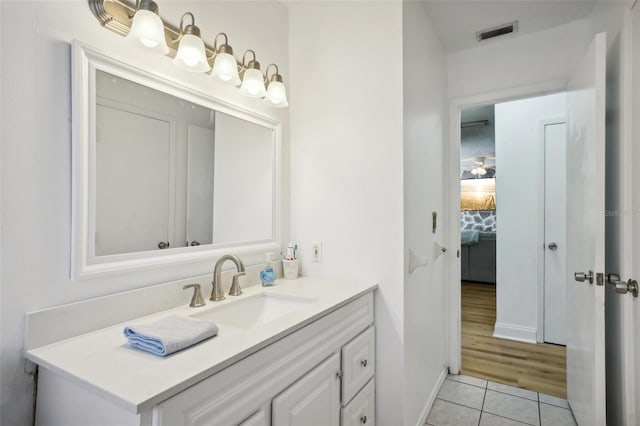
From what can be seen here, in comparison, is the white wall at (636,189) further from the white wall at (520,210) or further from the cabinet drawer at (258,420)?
the white wall at (520,210)

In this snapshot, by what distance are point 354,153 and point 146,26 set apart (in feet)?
3.42

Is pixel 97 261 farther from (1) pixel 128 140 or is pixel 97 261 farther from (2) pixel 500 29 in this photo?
(2) pixel 500 29

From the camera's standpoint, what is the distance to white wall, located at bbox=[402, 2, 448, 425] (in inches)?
66.1

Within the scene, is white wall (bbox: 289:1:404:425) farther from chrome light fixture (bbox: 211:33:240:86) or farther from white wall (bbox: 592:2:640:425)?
white wall (bbox: 592:2:640:425)

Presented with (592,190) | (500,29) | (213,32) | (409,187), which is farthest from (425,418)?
(500,29)

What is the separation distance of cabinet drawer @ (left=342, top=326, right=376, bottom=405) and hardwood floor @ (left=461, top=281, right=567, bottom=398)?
1344mm

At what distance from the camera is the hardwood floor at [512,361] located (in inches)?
92.4

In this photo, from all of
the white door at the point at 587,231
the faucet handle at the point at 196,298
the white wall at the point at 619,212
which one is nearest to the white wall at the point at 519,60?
the white door at the point at 587,231

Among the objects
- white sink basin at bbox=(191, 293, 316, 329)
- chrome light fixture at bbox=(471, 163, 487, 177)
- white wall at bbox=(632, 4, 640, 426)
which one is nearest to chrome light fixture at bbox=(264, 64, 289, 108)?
white sink basin at bbox=(191, 293, 316, 329)

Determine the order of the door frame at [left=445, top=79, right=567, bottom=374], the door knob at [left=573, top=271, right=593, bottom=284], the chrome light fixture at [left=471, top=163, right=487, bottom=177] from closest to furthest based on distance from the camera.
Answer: the door knob at [left=573, top=271, right=593, bottom=284] → the door frame at [left=445, top=79, right=567, bottom=374] → the chrome light fixture at [left=471, top=163, right=487, bottom=177]

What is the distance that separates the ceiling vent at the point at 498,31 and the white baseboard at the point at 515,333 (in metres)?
2.52

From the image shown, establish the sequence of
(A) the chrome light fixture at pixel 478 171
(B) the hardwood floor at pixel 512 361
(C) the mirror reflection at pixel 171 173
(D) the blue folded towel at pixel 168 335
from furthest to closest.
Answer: (A) the chrome light fixture at pixel 478 171
(B) the hardwood floor at pixel 512 361
(C) the mirror reflection at pixel 171 173
(D) the blue folded towel at pixel 168 335

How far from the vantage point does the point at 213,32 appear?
1.49 m

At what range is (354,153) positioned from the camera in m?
1.74
